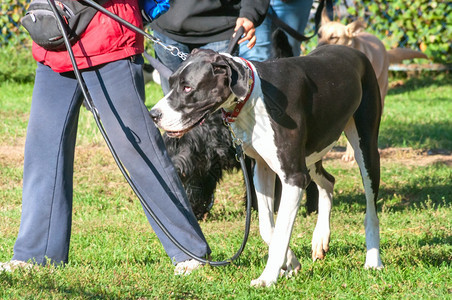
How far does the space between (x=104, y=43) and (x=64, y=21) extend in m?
0.22

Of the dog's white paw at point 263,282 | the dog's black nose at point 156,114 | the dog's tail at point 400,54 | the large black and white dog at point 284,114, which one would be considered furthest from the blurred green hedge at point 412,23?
the dog's black nose at point 156,114

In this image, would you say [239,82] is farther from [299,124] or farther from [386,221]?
[386,221]

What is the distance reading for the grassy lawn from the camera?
3441 millimetres

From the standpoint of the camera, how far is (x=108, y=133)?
3697 millimetres

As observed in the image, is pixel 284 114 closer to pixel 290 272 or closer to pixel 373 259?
pixel 290 272

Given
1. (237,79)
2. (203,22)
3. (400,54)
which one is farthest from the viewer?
(400,54)

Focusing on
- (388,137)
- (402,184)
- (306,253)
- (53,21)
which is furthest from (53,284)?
(388,137)

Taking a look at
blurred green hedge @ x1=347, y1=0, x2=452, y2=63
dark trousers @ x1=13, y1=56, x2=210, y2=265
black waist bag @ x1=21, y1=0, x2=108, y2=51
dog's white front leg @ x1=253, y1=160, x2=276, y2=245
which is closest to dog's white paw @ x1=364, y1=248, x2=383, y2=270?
dog's white front leg @ x1=253, y1=160, x2=276, y2=245

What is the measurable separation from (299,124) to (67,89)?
1228 mm

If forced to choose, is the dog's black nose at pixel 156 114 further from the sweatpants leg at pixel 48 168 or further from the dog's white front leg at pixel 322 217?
the dog's white front leg at pixel 322 217

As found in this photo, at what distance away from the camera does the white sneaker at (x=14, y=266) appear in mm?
3666

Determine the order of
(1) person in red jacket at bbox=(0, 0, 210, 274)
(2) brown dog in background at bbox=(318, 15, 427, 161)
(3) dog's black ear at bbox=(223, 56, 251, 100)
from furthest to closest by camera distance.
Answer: (2) brown dog in background at bbox=(318, 15, 427, 161) → (1) person in red jacket at bbox=(0, 0, 210, 274) → (3) dog's black ear at bbox=(223, 56, 251, 100)

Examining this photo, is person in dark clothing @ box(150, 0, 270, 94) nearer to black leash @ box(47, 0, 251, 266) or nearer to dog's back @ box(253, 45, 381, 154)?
dog's back @ box(253, 45, 381, 154)

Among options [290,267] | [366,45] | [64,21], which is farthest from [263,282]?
[366,45]
